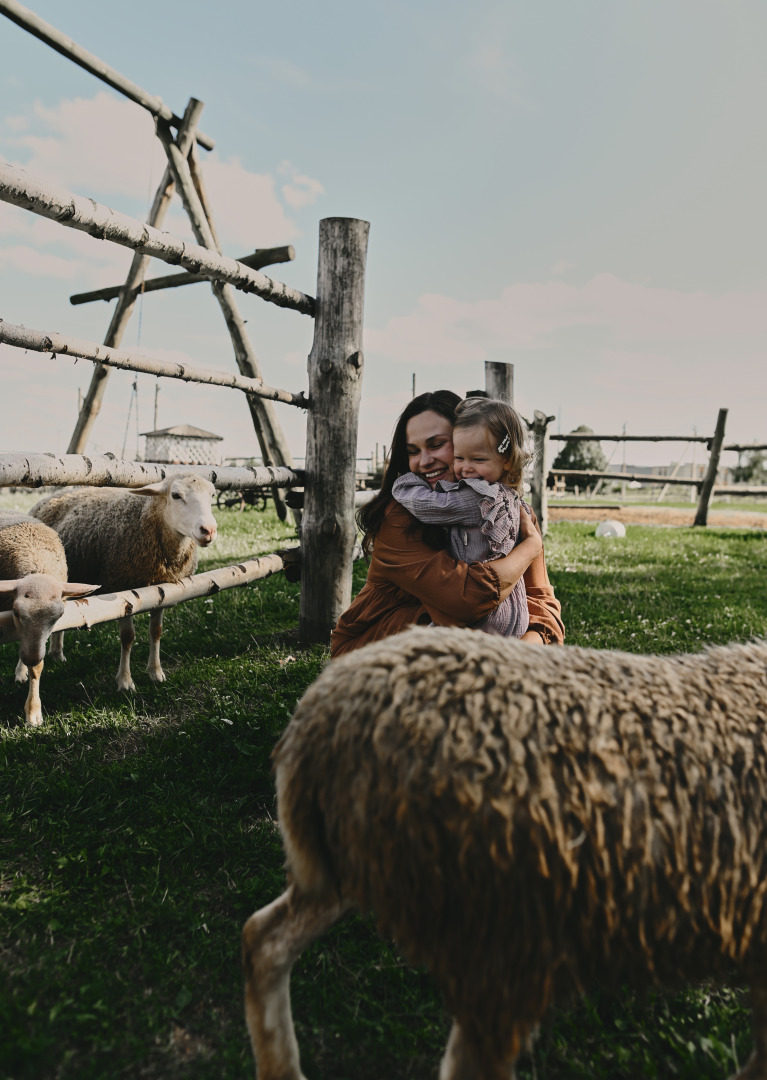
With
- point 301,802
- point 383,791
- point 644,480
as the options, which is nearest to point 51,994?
point 301,802

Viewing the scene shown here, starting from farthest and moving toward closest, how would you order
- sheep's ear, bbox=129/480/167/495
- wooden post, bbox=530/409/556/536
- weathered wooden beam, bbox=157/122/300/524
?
wooden post, bbox=530/409/556/536 < weathered wooden beam, bbox=157/122/300/524 < sheep's ear, bbox=129/480/167/495

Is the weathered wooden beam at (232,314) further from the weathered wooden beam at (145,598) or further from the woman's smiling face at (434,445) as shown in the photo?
the woman's smiling face at (434,445)

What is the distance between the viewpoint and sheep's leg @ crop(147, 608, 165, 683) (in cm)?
425

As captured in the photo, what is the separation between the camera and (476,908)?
121 centimetres

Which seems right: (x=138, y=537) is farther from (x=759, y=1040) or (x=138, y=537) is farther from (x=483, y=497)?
(x=759, y=1040)

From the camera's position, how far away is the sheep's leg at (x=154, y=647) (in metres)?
4.25

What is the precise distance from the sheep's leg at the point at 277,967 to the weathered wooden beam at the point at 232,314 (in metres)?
5.51

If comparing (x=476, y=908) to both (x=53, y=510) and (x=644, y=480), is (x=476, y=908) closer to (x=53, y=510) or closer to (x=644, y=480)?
(x=53, y=510)

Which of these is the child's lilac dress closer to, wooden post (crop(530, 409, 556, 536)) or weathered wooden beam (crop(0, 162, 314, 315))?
weathered wooden beam (crop(0, 162, 314, 315))

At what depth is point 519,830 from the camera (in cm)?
120

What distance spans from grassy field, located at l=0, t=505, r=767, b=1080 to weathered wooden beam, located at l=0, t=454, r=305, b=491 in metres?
1.19

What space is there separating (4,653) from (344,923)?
3.70m

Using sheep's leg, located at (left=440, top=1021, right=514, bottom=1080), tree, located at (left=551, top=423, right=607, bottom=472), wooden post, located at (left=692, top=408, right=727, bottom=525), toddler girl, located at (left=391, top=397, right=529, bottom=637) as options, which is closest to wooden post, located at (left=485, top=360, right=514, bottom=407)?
toddler girl, located at (left=391, top=397, right=529, bottom=637)

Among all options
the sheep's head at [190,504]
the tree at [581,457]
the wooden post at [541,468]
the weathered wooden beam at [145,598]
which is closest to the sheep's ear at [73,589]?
the weathered wooden beam at [145,598]
